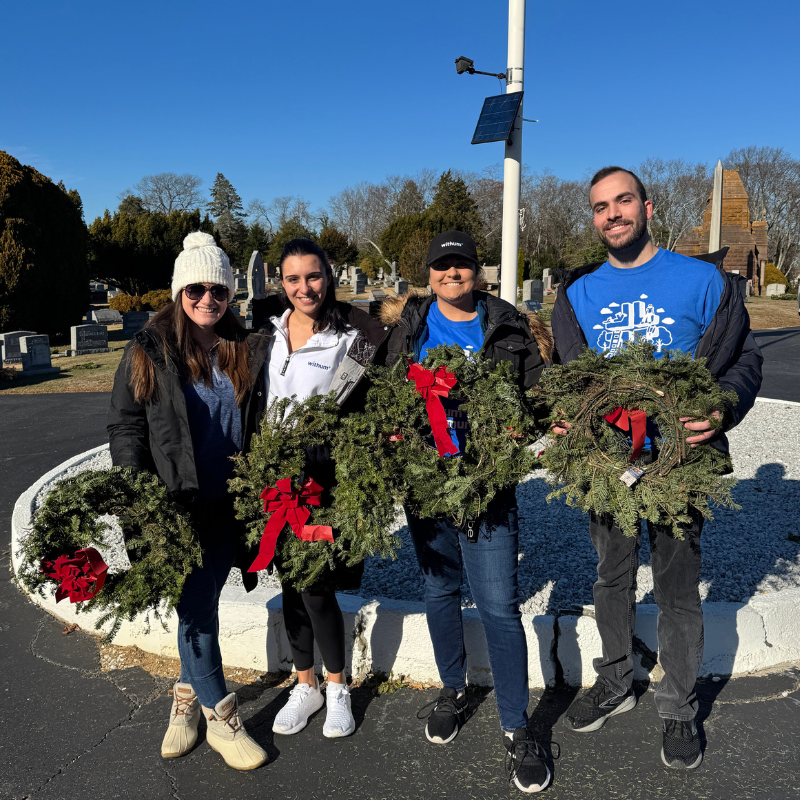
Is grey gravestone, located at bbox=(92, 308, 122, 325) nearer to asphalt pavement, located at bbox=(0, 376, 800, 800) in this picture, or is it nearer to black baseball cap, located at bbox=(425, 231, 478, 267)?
asphalt pavement, located at bbox=(0, 376, 800, 800)

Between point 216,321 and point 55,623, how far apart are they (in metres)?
2.51

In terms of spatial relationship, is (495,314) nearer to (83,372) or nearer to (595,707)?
(595,707)

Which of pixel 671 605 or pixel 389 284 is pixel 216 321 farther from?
pixel 389 284

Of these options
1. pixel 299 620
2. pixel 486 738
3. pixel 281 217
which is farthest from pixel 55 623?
pixel 281 217

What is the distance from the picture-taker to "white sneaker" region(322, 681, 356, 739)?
2864 millimetres

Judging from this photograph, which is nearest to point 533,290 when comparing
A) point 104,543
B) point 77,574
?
point 104,543

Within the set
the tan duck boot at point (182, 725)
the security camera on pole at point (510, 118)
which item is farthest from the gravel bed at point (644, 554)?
the security camera on pole at point (510, 118)

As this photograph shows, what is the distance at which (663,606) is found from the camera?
8.98 feet

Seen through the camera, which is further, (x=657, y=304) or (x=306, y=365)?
(x=306, y=365)

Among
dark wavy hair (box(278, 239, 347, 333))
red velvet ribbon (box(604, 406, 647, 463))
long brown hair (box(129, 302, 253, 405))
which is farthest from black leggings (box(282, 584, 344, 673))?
red velvet ribbon (box(604, 406, 647, 463))

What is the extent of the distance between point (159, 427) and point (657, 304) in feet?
6.88

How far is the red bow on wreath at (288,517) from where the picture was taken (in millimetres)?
2518

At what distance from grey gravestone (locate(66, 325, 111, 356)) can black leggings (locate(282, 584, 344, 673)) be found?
56.5 ft

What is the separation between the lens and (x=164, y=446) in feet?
8.52
